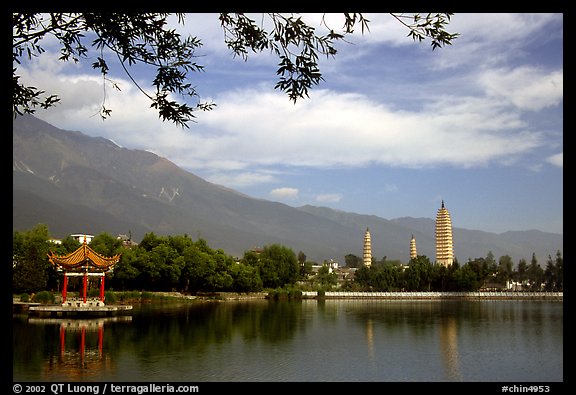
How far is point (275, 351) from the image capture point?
20.5 m

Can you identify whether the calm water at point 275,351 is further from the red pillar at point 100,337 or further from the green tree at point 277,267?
the green tree at point 277,267

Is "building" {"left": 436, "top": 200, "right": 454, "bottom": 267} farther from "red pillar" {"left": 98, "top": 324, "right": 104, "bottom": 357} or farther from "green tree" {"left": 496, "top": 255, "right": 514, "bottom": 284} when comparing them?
"red pillar" {"left": 98, "top": 324, "right": 104, "bottom": 357}

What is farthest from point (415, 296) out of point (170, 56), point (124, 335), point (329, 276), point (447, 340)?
point (170, 56)

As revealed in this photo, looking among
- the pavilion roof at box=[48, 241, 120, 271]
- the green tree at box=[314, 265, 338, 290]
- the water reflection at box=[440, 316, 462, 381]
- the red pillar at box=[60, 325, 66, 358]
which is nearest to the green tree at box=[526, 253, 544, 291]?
the green tree at box=[314, 265, 338, 290]

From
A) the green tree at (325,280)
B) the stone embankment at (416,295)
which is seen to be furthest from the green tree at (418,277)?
the green tree at (325,280)

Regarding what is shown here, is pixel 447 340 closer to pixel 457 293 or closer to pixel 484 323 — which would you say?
pixel 484 323

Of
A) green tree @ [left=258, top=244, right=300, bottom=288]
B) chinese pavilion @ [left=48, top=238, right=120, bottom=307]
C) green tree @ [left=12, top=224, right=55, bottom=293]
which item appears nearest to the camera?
chinese pavilion @ [left=48, top=238, right=120, bottom=307]

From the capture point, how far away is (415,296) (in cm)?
6944

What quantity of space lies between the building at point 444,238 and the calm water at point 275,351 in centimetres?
7239

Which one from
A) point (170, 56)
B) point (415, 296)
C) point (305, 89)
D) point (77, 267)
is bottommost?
point (415, 296)

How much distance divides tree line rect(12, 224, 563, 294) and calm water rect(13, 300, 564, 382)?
40.4 ft

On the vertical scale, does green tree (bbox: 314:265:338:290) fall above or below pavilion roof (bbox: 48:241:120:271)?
below

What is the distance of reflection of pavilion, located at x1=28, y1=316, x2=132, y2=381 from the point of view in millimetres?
15045
